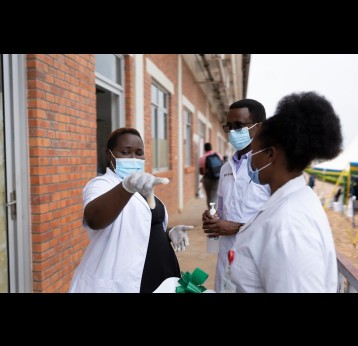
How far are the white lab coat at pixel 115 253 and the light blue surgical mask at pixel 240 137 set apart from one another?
0.86m

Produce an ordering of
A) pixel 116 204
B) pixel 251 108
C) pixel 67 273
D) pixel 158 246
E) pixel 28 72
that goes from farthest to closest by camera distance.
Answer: pixel 67 273
pixel 28 72
pixel 251 108
pixel 158 246
pixel 116 204

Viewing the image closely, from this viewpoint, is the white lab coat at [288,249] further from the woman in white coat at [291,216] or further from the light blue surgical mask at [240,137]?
the light blue surgical mask at [240,137]

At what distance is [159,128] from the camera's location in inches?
306

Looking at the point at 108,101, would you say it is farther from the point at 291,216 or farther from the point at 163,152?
the point at 291,216

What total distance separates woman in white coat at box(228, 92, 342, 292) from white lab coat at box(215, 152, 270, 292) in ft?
3.28

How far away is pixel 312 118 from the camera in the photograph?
1102mm

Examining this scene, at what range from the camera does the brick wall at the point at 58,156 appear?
9.75 ft

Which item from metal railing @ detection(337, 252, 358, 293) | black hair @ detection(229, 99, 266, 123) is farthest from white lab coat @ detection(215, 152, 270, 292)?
metal railing @ detection(337, 252, 358, 293)

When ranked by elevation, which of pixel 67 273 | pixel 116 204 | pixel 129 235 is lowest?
pixel 67 273

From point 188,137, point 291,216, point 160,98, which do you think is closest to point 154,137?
point 160,98

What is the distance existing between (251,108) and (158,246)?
1064 millimetres
